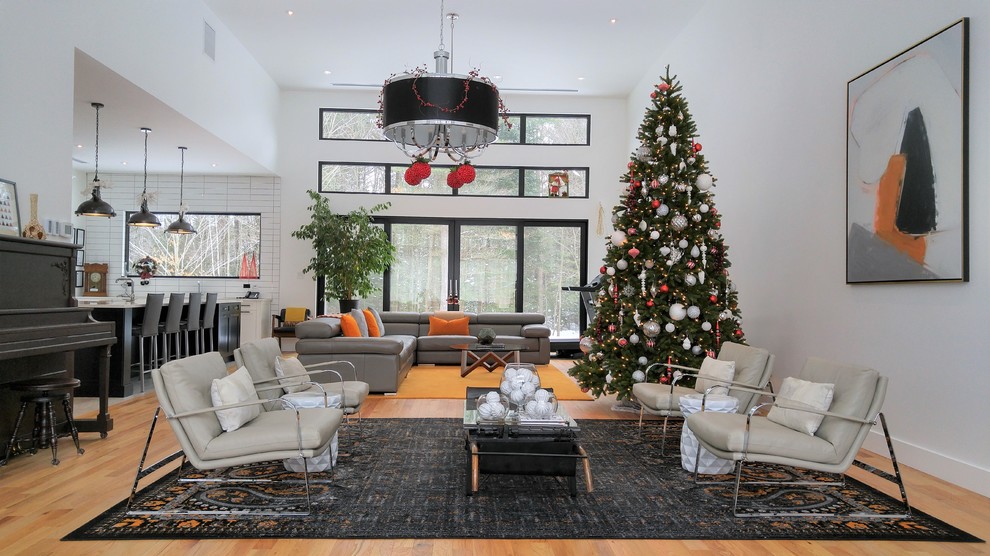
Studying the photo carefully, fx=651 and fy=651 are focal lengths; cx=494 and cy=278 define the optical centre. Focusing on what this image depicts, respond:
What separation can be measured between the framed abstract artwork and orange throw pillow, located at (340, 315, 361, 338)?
4.93 meters

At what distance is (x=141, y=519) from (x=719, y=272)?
4868mm

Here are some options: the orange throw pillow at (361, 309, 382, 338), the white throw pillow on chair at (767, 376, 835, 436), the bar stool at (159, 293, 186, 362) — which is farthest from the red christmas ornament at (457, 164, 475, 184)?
the bar stool at (159, 293, 186, 362)

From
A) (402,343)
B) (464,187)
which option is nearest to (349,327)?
(402,343)

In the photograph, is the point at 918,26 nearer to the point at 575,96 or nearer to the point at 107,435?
the point at 107,435

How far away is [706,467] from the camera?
4125mm

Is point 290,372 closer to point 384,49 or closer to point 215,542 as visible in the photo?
point 215,542

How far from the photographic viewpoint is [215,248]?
435 inches

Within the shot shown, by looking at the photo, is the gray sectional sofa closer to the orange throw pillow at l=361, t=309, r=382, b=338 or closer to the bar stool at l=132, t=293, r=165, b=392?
the orange throw pillow at l=361, t=309, r=382, b=338

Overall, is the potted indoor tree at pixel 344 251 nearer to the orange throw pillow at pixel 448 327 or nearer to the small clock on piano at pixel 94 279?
the orange throw pillow at pixel 448 327

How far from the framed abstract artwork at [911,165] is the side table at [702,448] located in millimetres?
1420

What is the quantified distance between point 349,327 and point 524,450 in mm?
4002

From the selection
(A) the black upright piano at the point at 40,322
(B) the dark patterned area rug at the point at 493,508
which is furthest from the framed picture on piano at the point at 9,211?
(B) the dark patterned area rug at the point at 493,508

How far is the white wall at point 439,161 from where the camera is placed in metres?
11.1

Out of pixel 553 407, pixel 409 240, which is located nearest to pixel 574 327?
pixel 409 240
